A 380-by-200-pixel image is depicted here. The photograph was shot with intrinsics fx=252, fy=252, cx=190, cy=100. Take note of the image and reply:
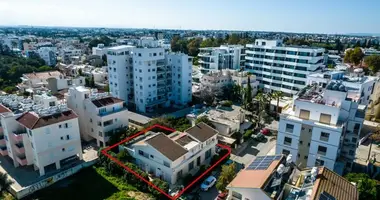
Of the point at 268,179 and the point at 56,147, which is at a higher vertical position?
the point at 268,179

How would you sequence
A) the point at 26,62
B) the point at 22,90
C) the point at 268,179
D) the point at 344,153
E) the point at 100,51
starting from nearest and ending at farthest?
the point at 268,179
the point at 344,153
the point at 22,90
the point at 26,62
the point at 100,51

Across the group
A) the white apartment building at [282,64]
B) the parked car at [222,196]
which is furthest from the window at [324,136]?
the white apartment building at [282,64]

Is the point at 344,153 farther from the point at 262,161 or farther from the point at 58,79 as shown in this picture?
the point at 58,79

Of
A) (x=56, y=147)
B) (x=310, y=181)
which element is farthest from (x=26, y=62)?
(x=310, y=181)

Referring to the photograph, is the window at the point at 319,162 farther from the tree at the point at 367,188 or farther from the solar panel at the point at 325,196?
the solar panel at the point at 325,196

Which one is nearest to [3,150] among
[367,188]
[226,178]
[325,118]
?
[226,178]

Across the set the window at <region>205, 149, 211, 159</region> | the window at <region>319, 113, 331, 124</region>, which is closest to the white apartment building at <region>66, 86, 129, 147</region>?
the window at <region>205, 149, 211, 159</region>

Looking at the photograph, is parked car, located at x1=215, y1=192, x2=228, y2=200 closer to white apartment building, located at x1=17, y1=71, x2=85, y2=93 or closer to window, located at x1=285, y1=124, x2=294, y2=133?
window, located at x1=285, y1=124, x2=294, y2=133
